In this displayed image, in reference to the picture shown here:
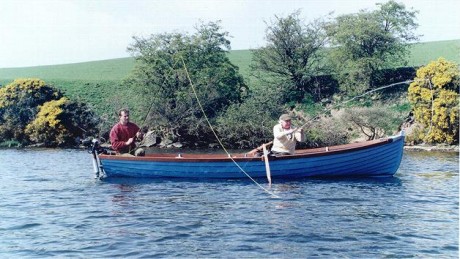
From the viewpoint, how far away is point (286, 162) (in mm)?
16578

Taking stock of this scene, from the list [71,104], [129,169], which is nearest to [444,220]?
[129,169]

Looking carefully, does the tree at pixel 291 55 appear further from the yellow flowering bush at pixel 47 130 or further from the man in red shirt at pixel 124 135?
the man in red shirt at pixel 124 135

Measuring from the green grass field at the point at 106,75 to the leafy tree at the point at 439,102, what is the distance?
14.9 feet

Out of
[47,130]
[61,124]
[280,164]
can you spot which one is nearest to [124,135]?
[280,164]

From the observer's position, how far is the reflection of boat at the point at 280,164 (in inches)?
657

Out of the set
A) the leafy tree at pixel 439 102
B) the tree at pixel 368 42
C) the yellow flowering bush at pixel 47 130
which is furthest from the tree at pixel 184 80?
the leafy tree at pixel 439 102

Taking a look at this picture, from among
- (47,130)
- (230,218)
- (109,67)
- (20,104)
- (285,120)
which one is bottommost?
(230,218)

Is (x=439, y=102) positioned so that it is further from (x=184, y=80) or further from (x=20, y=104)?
(x=20, y=104)

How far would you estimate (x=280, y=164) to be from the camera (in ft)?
54.4

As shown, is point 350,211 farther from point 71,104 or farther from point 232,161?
point 71,104

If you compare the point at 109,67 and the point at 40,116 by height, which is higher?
the point at 109,67

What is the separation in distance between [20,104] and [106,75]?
2876 centimetres

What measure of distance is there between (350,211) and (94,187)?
820 centimetres

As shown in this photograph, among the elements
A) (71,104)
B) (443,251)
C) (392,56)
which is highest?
(392,56)
